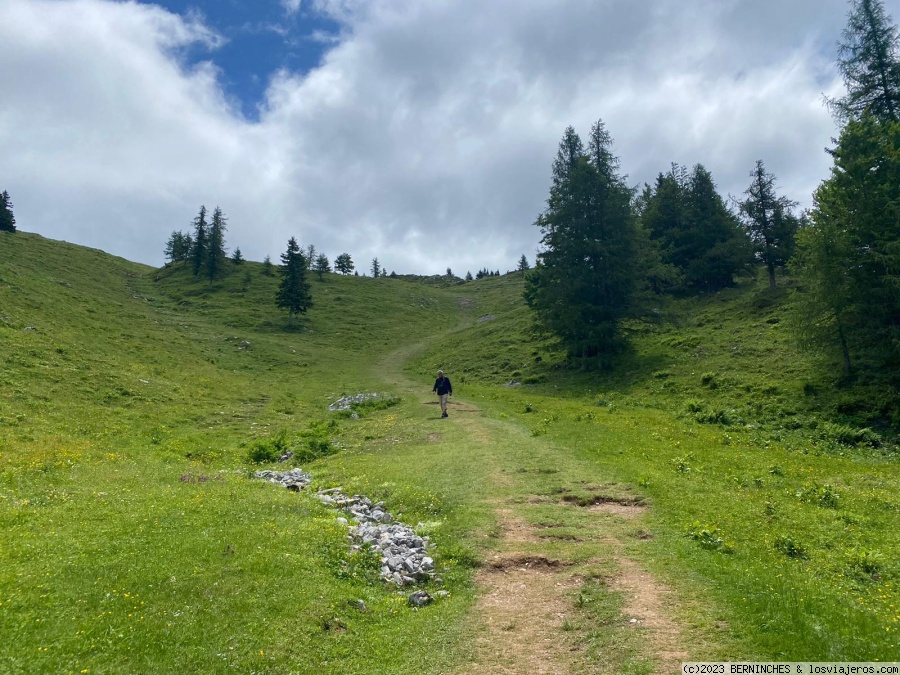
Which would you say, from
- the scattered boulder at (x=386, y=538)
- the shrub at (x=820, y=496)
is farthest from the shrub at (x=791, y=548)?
the scattered boulder at (x=386, y=538)

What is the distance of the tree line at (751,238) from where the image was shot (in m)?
28.3

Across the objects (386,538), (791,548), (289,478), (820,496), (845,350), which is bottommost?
(791,548)

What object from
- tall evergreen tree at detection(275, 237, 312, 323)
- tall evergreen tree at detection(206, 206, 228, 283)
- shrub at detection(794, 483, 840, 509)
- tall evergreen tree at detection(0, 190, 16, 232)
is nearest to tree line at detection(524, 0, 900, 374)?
shrub at detection(794, 483, 840, 509)

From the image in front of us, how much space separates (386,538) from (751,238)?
63.9 metres

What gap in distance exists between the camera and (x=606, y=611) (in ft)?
29.8

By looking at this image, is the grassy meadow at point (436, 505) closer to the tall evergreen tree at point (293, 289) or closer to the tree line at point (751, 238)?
the tree line at point (751, 238)

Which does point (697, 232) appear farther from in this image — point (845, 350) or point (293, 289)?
point (293, 289)

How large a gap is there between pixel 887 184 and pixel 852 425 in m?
13.5

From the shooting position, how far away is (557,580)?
418 inches

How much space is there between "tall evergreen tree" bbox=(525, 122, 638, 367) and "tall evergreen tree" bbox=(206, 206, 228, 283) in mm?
85021

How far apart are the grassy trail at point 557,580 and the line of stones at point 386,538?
139 cm

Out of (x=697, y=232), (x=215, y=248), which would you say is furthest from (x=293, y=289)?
(x=697, y=232)

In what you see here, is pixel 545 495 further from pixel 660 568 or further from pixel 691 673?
pixel 691 673

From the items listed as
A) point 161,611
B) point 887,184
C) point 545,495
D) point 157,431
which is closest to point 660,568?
point 545,495
